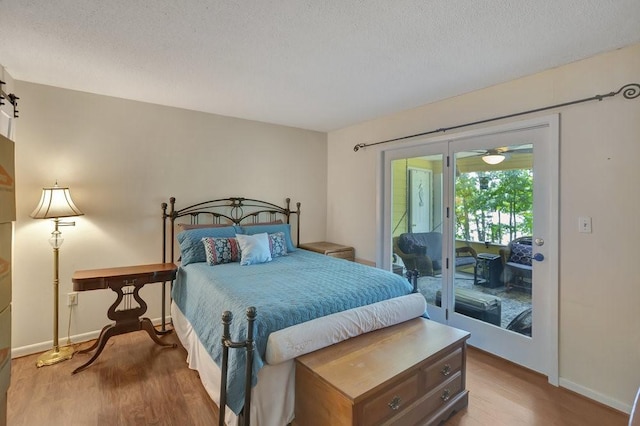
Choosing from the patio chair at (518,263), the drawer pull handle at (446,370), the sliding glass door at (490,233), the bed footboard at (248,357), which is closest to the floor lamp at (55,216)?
the bed footboard at (248,357)

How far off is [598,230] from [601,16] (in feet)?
4.47

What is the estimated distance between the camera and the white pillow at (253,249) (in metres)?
3.02

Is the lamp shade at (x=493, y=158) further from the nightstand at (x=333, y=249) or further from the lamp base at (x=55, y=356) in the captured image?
the lamp base at (x=55, y=356)

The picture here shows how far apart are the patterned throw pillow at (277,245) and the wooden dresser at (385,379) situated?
1587mm

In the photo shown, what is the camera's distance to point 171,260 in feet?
11.2

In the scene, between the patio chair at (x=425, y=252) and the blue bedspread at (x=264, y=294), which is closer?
the blue bedspread at (x=264, y=294)

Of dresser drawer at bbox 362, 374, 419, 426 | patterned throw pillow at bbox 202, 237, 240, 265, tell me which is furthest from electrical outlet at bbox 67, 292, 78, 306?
dresser drawer at bbox 362, 374, 419, 426

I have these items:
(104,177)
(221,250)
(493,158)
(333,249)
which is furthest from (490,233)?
(104,177)

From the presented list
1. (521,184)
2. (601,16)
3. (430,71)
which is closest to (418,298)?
(521,184)

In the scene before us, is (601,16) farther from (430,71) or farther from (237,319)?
(237,319)

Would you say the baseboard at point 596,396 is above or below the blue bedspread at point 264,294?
below

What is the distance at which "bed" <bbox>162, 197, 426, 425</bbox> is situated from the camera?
1736 mm

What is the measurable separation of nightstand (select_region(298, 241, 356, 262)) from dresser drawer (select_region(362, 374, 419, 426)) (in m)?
2.25

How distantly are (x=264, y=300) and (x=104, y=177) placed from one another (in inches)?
90.3
